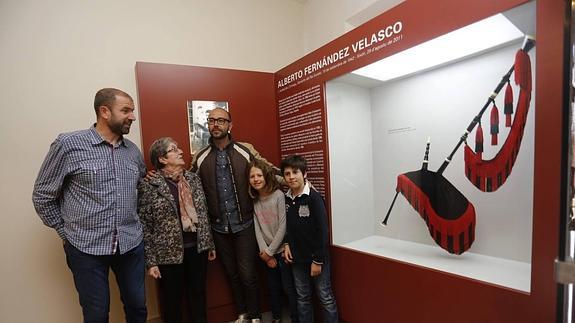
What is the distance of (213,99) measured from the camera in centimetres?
269

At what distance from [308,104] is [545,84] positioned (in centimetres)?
156

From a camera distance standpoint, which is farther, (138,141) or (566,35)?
(138,141)

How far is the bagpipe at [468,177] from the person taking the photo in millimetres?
1432

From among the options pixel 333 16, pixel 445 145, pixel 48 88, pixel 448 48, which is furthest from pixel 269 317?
pixel 333 16

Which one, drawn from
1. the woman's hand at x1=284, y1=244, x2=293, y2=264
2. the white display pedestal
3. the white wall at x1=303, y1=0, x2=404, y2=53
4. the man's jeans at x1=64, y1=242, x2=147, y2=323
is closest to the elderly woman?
the man's jeans at x1=64, y1=242, x2=147, y2=323

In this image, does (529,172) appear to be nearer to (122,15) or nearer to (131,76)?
(131,76)

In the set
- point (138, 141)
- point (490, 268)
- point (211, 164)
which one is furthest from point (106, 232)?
point (490, 268)

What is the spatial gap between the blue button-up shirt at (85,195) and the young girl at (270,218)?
95cm

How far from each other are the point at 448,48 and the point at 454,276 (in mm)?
1332

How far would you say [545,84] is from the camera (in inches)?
45.6

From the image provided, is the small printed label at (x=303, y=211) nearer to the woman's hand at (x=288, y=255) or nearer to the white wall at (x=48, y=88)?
the woman's hand at (x=288, y=255)

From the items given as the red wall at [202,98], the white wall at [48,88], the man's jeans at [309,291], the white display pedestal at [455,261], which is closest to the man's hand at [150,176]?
the red wall at [202,98]

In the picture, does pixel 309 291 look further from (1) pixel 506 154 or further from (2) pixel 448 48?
(2) pixel 448 48

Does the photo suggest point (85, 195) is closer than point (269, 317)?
Yes
